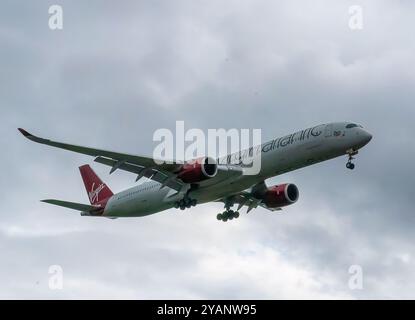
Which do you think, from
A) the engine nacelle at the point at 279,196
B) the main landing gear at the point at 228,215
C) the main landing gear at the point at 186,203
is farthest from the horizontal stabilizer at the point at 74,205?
the engine nacelle at the point at 279,196

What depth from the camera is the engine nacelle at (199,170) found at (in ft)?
167

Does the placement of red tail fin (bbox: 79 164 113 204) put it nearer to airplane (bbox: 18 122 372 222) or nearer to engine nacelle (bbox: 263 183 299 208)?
airplane (bbox: 18 122 372 222)

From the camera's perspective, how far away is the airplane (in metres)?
49.2

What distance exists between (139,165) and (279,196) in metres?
12.2

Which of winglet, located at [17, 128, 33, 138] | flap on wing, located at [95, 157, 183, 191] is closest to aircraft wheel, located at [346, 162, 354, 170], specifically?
flap on wing, located at [95, 157, 183, 191]

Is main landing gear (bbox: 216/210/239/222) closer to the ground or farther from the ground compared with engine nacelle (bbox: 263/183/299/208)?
closer to the ground

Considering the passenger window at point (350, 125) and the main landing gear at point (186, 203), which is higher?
the passenger window at point (350, 125)

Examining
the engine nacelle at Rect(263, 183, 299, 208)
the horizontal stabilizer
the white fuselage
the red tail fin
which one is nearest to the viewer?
the white fuselage

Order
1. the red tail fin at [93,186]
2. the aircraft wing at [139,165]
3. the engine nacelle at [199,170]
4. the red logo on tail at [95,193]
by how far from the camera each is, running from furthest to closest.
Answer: the red logo on tail at [95,193], the red tail fin at [93,186], the engine nacelle at [199,170], the aircraft wing at [139,165]

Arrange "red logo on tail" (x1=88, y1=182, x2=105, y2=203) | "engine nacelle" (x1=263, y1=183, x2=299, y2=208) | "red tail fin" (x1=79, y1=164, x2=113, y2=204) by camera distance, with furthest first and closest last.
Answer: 1. "red logo on tail" (x1=88, y1=182, x2=105, y2=203)
2. "red tail fin" (x1=79, y1=164, x2=113, y2=204)
3. "engine nacelle" (x1=263, y1=183, x2=299, y2=208)

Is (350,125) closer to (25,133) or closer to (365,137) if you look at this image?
(365,137)

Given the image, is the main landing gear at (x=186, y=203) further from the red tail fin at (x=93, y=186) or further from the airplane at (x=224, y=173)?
the red tail fin at (x=93, y=186)

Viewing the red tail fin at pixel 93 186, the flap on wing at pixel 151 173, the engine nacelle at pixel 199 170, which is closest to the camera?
the engine nacelle at pixel 199 170
